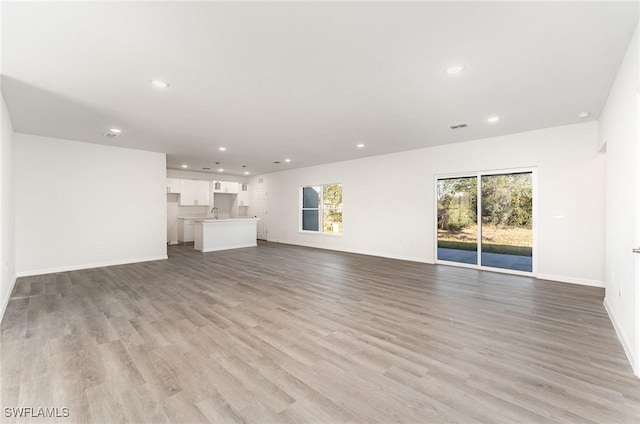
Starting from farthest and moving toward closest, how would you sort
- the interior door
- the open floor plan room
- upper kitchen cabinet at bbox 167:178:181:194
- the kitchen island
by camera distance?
the interior door
upper kitchen cabinet at bbox 167:178:181:194
the kitchen island
the open floor plan room

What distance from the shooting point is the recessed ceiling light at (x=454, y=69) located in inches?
104

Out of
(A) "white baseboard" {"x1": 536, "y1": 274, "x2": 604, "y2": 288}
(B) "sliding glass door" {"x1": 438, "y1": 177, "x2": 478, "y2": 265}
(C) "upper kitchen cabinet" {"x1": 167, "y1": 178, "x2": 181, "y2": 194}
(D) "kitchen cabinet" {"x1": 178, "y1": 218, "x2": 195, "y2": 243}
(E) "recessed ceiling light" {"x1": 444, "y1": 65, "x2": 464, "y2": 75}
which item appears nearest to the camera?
(E) "recessed ceiling light" {"x1": 444, "y1": 65, "x2": 464, "y2": 75}

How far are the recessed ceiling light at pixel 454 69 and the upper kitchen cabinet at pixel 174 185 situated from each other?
904 centimetres

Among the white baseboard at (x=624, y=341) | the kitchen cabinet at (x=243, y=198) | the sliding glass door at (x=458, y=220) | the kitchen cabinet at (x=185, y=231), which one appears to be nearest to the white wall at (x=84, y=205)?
the kitchen cabinet at (x=185, y=231)

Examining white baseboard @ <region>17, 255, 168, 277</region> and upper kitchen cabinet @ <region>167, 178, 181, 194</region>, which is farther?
upper kitchen cabinet @ <region>167, 178, 181, 194</region>

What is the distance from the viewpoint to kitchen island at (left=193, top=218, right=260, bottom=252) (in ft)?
25.9

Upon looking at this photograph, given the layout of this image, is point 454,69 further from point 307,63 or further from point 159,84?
point 159,84

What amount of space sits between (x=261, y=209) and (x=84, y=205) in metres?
5.81

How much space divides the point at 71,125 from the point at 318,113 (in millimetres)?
4147

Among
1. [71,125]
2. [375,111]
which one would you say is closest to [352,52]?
[375,111]

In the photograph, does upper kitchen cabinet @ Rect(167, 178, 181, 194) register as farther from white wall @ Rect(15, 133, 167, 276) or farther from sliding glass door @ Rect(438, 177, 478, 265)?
sliding glass door @ Rect(438, 177, 478, 265)

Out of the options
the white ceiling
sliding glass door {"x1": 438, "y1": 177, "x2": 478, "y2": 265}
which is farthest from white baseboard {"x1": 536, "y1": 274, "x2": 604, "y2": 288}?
the white ceiling

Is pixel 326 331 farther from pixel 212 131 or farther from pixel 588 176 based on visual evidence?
pixel 588 176

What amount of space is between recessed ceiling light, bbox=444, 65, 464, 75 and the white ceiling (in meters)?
0.08
